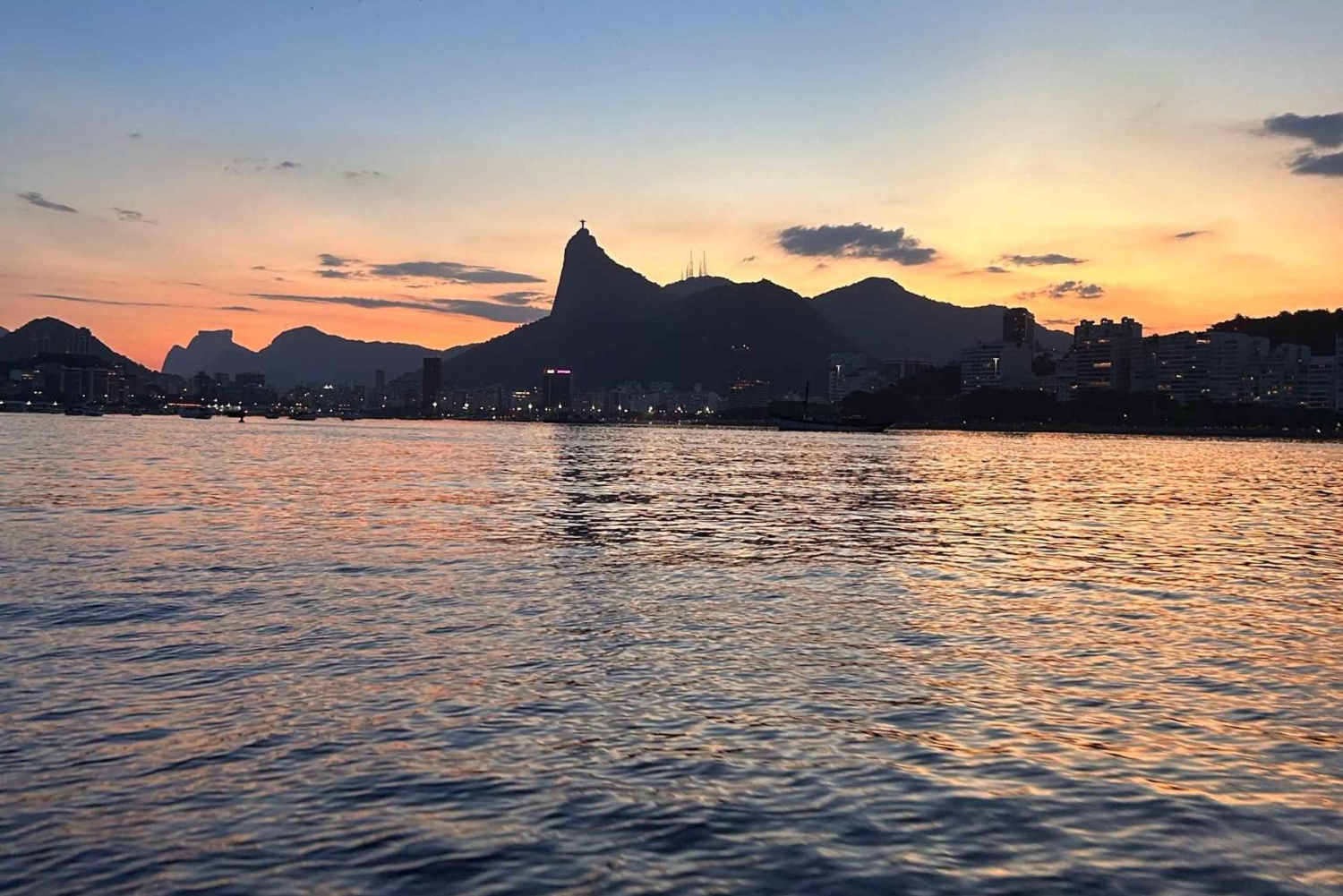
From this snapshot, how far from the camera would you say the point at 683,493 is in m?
65.6

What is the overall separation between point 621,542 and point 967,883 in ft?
94.5

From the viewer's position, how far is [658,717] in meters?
14.0

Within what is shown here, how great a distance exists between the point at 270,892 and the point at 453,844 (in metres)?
1.70

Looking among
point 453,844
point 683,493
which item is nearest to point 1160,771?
point 453,844

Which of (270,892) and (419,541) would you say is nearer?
(270,892)

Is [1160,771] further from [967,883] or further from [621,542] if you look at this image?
[621,542]

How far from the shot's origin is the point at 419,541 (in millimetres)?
35750

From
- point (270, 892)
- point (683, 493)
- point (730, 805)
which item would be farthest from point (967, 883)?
point (683, 493)

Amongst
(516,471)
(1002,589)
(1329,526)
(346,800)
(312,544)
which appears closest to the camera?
(346,800)

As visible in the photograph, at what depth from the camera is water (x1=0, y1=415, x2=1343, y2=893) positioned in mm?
9305

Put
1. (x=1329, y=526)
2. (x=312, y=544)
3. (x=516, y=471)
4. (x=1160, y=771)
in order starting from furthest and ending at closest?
1. (x=516, y=471)
2. (x=1329, y=526)
3. (x=312, y=544)
4. (x=1160, y=771)

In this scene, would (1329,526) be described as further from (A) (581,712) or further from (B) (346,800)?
(B) (346,800)

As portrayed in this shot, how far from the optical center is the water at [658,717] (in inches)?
366

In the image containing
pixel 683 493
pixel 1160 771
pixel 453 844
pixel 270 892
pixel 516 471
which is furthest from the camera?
pixel 516 471
